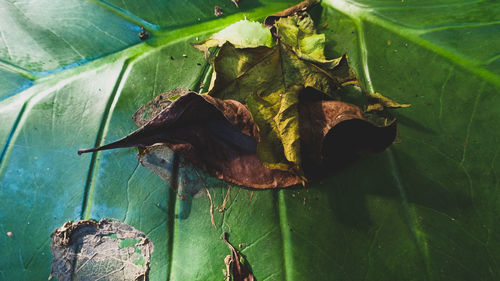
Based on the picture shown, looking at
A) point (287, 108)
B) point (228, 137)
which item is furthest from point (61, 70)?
point (287, 108)

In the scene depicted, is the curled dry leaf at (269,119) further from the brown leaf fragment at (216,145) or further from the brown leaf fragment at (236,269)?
the brown leaf fragment at (236,269)

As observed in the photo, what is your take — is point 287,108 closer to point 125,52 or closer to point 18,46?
point 125,52

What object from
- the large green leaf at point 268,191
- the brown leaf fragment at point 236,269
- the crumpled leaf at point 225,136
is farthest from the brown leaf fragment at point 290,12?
the brown leaf fragment at point 236,269

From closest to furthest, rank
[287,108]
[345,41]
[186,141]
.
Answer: [287,108], [186,141], [345,41]

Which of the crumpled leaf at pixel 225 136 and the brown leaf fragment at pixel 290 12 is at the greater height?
the brown leaf fragment at pixel 290 12

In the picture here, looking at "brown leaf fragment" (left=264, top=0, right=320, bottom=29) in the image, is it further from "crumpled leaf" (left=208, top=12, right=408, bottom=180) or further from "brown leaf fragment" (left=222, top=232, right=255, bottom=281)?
"brown leaf fragment" (left=222, top=232, right=255, bottom=281)

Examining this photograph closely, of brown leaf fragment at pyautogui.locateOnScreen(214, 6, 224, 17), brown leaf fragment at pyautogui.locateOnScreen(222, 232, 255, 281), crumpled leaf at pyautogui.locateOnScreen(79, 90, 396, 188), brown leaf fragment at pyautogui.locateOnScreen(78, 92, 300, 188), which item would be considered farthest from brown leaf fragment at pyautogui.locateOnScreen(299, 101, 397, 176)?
brown leaf fragment at pyautogui.locateOnScreen(214, 6, 224, 17)
